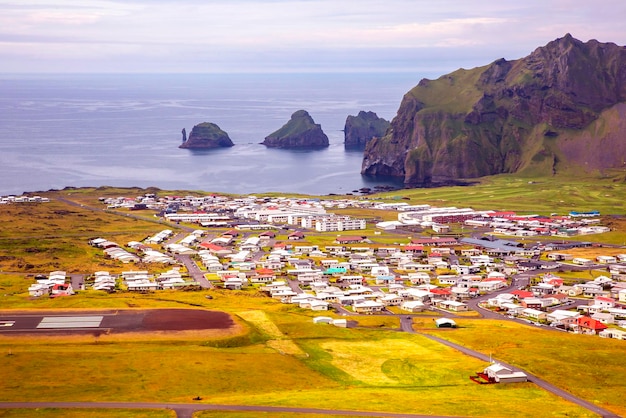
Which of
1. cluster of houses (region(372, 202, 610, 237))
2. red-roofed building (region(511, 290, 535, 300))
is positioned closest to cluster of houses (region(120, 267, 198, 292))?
red-roofed building (region(511, 290, 535, 300))

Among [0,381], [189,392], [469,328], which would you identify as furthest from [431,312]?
[0,381]

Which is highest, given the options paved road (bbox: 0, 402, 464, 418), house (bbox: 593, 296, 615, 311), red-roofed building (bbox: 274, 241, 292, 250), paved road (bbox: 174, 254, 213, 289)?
paved road (bbox: 0, 402, 464, 418)

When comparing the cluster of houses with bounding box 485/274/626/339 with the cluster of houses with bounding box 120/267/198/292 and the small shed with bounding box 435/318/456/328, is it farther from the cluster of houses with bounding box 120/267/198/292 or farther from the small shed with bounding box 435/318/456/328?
the cluster of houses with bounding box 120/267/198/292

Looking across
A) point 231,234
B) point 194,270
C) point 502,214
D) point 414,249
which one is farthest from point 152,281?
point 502,214

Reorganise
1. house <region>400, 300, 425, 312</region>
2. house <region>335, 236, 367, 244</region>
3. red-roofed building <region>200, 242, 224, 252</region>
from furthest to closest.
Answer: house <region>335, 236, 367, 244</region>, red-roofed building <region>200, 242, 224, 252</region>, house <region>400, 300, 425, 312</region>

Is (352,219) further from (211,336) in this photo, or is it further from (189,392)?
(189,392)

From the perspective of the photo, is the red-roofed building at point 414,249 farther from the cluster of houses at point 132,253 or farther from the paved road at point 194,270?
the cluster of houses at point 132,253
